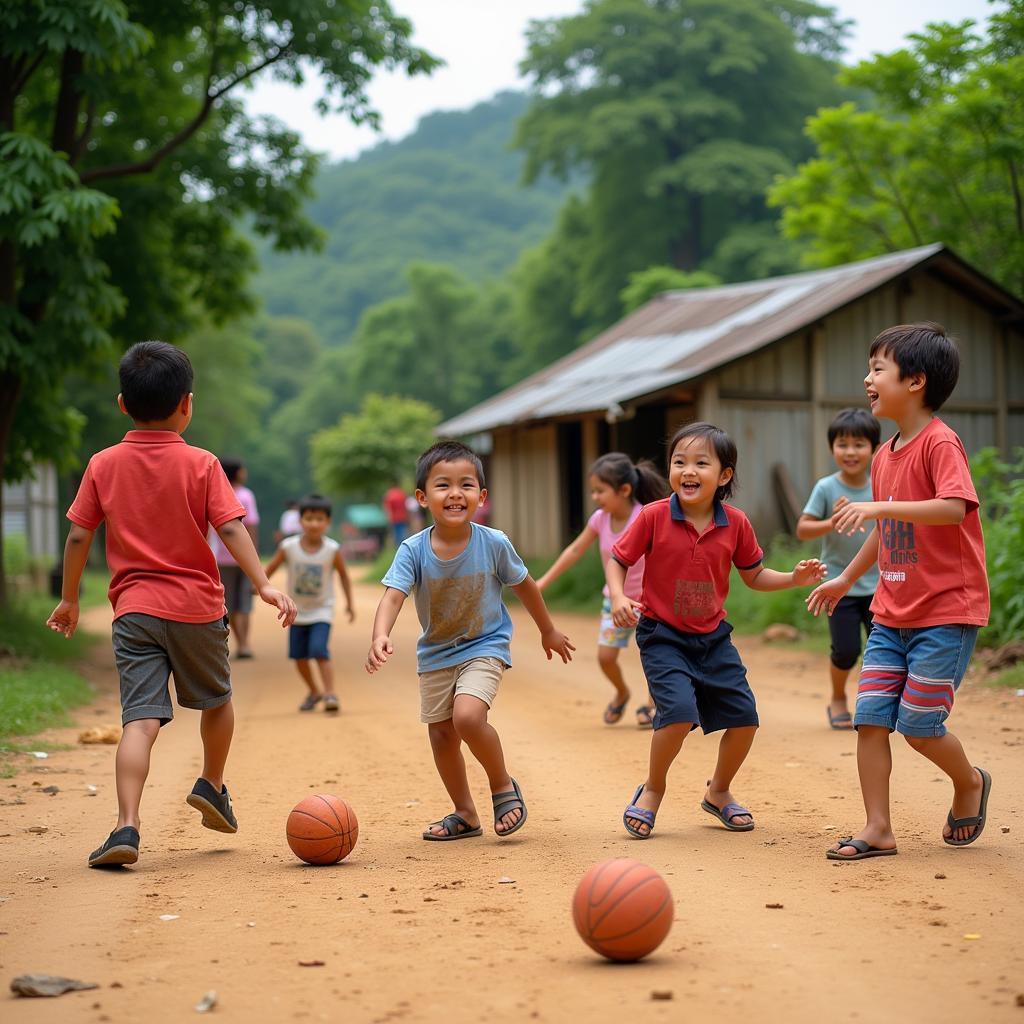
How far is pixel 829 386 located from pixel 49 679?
12998 mm

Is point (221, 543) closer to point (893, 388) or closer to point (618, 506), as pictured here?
point (618, 506)

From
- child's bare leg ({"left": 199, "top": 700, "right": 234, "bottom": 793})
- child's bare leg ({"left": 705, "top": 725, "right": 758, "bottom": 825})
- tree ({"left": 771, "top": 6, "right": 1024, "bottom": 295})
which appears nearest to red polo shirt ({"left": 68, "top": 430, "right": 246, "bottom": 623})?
child's bare leg ({"left": 199, "top": 700, "right": 234, "bottom": 793})

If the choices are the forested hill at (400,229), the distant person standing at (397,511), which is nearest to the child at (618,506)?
the distant person standing at (397,511)

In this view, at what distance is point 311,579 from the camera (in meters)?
10.9

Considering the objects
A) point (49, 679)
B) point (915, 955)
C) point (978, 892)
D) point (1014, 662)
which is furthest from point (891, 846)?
point (49, 679)

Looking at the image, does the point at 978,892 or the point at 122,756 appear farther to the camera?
the point at 122,756

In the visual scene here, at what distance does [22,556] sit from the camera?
28.4 m

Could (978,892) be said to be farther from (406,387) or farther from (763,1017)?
(406,387)

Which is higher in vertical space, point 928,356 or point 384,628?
point 928,356

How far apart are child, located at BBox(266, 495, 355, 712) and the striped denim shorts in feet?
19.3

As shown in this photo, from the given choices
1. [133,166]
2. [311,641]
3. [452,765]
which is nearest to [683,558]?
[452,765]

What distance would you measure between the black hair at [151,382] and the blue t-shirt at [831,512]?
4.20 meters

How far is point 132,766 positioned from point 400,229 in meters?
107

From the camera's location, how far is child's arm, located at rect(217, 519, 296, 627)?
17.8 ft
